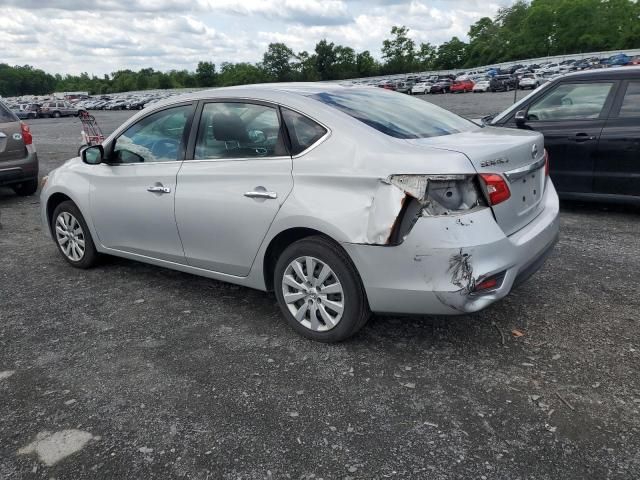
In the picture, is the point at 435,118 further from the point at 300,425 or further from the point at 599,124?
the point at 599,124

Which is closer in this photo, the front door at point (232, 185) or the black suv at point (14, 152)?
the front door at point (232, 185)

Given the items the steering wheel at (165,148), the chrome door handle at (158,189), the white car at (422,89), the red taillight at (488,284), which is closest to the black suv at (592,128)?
the red taillight at (488,284)

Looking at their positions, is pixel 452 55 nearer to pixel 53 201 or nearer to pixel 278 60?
pixel 278 60

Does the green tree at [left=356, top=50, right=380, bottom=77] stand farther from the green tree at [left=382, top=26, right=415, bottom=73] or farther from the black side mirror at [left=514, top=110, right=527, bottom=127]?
the black side mirror at [left=514, top=110, right=527, bottom=127]

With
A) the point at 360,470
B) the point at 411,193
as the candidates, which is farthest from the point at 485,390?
the point at 411,193

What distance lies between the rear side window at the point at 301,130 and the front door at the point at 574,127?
13.0 ft

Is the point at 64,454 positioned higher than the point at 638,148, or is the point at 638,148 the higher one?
the point at 638,148

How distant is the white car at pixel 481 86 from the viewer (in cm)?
5344

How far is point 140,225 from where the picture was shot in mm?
4465

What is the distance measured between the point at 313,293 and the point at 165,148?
1723 millimetres

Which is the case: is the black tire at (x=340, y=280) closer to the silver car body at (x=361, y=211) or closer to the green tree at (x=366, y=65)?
the silver car body at (x=361, y=211)

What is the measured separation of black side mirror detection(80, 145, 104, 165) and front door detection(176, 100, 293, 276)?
1.02 metres

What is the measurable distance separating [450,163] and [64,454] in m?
2.38

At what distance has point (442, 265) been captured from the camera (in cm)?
302
